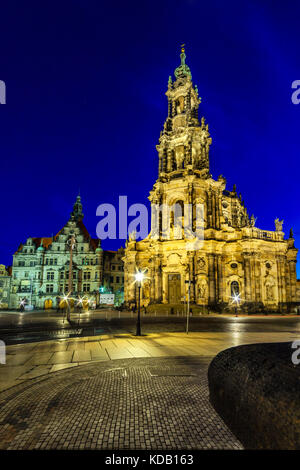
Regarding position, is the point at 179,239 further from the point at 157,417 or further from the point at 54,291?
the point at 157,417

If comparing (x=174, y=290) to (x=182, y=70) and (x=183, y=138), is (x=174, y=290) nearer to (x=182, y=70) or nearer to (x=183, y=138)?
(x=183, y=138)

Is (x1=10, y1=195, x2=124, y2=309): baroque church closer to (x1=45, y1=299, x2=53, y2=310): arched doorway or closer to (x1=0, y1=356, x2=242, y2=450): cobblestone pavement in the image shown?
(x1=45, y1=299, x2=53, y2=310): arched doorway

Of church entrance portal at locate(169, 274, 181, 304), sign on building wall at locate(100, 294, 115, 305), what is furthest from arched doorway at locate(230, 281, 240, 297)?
sign on building wall at locate(100, 294, 115, 305)

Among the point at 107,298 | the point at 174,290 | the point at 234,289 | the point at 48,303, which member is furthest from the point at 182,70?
the point at 48,303

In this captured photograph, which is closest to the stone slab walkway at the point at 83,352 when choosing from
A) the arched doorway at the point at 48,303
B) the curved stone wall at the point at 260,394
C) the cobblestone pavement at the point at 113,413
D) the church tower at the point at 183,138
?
the cobblestone pavement at the point at 113,413

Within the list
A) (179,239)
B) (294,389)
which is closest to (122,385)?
(294,389)

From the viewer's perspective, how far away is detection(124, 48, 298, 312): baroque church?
124ft

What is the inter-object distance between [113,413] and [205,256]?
35350mm

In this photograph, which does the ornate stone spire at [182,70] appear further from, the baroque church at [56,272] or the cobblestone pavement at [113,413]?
the cobblestone pavement at [113,413]

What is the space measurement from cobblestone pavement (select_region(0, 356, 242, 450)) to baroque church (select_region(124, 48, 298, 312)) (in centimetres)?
2984

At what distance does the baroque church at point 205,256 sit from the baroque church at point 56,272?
14856 millimetres

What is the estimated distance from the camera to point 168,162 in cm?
4825
